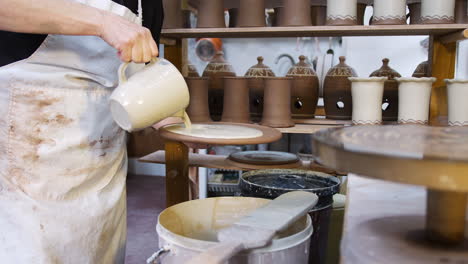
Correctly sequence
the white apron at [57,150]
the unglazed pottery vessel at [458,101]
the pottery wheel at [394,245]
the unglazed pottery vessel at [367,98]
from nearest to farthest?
the pottery wheel at [394,245] → the white apron at [57,150] → the unglazed pottery vessel at [458,101] → the unglazed pottery vessel at [367,98]

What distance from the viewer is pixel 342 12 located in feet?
6.33

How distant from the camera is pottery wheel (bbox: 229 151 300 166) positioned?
6.45 ft

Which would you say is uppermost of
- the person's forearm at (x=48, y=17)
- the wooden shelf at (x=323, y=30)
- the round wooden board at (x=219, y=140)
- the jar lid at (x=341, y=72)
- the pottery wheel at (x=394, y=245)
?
the wooden shelf at (x=323, y=30)

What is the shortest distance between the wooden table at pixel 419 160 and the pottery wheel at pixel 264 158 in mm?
1104

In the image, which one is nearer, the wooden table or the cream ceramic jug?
the wooden table

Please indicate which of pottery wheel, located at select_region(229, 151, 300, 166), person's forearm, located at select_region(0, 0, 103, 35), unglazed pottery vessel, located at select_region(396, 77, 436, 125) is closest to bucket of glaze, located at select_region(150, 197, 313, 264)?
person's forearm, located at select_region(0, 0, 103, 35)

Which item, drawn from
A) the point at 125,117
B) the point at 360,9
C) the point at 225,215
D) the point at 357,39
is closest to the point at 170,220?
the point at 225,215

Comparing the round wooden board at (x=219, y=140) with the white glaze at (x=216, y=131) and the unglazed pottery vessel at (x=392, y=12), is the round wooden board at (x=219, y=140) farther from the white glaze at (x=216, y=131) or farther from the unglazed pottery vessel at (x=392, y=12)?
the unglazed pottery vessel at (x=392, y=12)

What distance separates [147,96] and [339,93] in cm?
126

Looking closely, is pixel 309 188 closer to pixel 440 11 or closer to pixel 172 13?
pixel 440 11

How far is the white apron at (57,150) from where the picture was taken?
3.91 ft

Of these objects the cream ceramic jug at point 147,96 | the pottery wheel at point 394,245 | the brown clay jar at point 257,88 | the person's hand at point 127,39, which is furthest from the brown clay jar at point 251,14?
the pottery wheel at point 394,245

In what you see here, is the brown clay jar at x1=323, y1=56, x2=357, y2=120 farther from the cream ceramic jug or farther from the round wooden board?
the cream ceramic jug

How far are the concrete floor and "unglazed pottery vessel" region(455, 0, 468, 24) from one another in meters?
2.20
